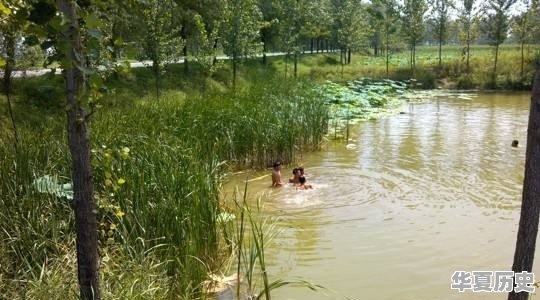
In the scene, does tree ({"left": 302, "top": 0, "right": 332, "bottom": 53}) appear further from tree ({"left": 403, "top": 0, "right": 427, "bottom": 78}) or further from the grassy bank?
the grassy bank

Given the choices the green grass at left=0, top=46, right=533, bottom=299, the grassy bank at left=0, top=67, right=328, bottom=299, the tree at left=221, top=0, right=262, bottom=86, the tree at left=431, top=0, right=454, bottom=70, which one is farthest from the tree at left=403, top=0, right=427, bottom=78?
the grassy bank at left=0, top=67, right=328, bottom=299

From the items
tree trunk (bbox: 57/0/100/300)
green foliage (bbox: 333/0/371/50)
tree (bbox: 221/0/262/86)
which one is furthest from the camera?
green foliage (bbox: 333/0/371/50)

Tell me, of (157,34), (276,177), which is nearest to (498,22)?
(157,34)

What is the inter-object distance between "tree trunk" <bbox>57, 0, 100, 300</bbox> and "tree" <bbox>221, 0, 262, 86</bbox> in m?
14.7

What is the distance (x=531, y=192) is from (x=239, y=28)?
15.5 meters

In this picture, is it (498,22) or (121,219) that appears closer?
(121,219)

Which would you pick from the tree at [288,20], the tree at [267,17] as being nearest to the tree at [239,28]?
the tree at [288,20]

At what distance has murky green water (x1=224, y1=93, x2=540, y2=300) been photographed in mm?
5199

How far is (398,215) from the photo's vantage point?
7094 mm

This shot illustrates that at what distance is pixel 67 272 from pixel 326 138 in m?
9.14

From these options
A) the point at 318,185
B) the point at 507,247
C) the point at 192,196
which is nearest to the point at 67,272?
the point at 192,196

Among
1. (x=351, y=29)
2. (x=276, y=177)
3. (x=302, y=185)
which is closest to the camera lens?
(x=302, y=185)

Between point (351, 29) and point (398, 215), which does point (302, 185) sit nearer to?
point (398, 215)

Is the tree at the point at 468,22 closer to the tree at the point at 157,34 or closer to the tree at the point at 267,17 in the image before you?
the tree at the point at 267,17
